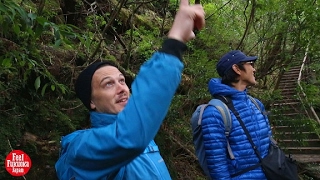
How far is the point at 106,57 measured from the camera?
5336 mm

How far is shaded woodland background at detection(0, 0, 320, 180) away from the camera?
12.3 ft

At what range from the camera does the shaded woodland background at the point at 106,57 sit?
12.3ft

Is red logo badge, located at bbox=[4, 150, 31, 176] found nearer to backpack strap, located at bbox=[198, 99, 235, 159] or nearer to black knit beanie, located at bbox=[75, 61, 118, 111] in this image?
backpack strap, located at bbox=[198, 99, 235, 159]

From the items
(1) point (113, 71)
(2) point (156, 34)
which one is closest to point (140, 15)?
(2) point (156, 34)

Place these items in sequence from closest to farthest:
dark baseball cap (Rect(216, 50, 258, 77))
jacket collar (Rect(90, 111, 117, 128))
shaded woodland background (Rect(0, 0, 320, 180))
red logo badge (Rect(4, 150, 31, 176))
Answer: jacket collar (Rect(90, 111, 117, 128)), dark baseball cap (Rect(216, 50, 258, 77)), red logo badge (Rect(4, 150, 31, 176)), shaded woodland background (Rect(0, 0, 320, 180))

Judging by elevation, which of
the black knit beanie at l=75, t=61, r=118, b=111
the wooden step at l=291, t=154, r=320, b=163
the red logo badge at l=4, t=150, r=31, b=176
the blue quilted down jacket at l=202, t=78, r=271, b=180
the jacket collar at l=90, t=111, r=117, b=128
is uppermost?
the black knit beanie at l=75, t=61, r=118, b=111

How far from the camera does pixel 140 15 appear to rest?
796 cm

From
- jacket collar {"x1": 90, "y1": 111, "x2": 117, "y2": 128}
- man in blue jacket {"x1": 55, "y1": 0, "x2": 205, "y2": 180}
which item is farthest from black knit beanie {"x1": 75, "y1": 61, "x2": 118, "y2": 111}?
man in blue jacket {"x1": 55, "y1": 0, "x2": 205, "y2": 180}

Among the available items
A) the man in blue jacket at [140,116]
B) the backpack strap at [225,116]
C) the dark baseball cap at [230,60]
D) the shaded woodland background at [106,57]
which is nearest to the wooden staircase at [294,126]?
the shaded woodland background at [106,57]

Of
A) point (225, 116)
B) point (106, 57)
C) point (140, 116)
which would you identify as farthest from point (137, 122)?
point (106, 57)

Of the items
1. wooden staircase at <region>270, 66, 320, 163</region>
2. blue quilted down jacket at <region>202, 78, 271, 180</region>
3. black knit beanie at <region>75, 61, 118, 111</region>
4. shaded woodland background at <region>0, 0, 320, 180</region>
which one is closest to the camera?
black knit beanie at <region>75, 61, 118, 111</region>

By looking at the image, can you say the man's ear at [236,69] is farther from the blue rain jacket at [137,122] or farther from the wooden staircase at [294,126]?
the wooden staircase at [294,126]

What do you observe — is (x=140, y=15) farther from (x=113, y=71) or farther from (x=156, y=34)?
(x=113, y=71)

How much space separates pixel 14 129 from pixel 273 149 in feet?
9.23
